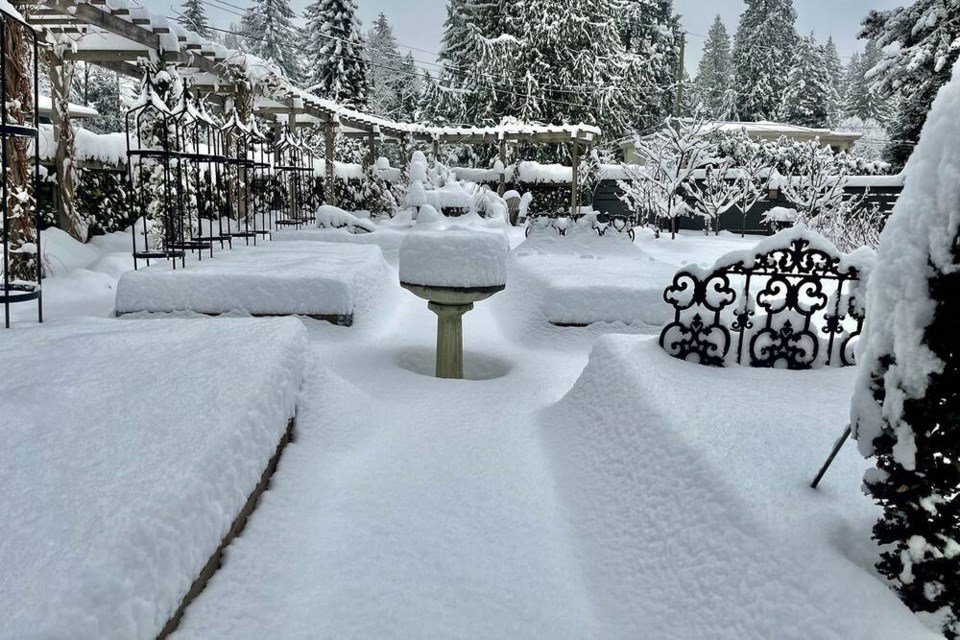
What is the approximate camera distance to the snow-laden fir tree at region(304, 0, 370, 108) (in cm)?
2964

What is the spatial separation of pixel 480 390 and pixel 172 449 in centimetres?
271

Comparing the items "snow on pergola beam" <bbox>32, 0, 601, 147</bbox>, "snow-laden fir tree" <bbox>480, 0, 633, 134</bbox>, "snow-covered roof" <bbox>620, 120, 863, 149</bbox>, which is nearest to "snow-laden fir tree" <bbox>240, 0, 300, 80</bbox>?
"snow-laden fir tree" <bbox>480, 0, 633, 134</bbox>

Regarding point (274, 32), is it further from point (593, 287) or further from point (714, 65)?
point (593, 287)

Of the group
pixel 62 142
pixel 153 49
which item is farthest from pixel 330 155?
pixel 62 142

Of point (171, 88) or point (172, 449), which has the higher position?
point (171, 88)

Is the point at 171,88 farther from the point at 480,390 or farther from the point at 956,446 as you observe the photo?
the point at 956,446

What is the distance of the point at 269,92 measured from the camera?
12.1 m

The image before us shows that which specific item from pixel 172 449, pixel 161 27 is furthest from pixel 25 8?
pixel 172 449

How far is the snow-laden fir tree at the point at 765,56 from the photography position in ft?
120

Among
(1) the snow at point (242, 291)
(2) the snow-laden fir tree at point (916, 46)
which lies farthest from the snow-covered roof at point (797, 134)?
(1) the snow at point (242, 291)

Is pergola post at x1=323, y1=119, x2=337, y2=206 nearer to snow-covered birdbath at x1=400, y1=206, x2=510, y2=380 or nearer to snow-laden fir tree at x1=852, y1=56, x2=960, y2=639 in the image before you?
snow-covered birdbath at x1=400, y1=206, x2=510, y2=380

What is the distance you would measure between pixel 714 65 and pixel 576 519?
194 ft

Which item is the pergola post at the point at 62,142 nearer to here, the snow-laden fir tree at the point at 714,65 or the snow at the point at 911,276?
the snow at the point at 911,276

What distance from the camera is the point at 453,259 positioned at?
4777 mm
